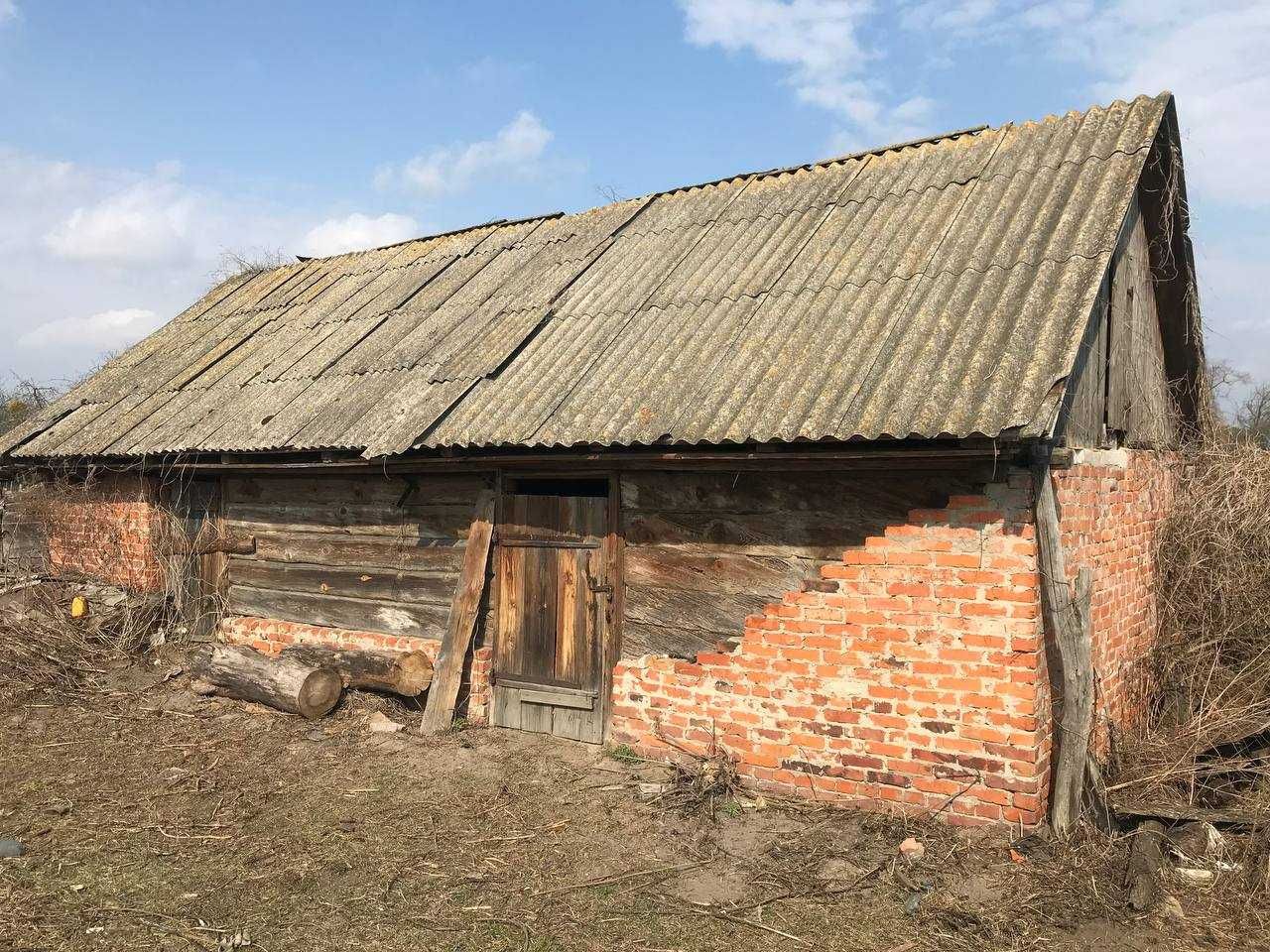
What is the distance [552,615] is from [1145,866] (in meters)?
4.05

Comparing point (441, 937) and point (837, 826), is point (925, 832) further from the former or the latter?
point (441, 937)

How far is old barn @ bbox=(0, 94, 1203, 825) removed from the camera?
5098 mm

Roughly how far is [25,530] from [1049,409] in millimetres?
11163

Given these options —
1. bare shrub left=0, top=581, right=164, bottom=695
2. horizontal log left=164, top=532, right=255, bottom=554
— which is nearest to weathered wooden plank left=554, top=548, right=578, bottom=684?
horizontal log left=164, top=532, right=255, bottom=554

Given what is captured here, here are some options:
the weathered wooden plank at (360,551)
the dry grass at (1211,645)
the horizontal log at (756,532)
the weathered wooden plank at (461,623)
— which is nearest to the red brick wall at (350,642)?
the weathered wooden plank at (461,623)

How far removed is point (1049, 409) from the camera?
4660mm

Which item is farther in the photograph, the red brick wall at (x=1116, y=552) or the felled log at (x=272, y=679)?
the felled log at (x=272, y=679)

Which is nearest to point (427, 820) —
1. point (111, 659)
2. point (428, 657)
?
point (428, 657)

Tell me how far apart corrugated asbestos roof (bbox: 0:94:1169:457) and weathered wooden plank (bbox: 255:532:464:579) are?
3.44ft

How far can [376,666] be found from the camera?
773 cm

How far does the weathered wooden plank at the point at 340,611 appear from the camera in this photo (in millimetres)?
7789

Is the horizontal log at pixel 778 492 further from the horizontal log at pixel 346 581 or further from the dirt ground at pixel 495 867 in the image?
the horizontal log at pixel 346 581

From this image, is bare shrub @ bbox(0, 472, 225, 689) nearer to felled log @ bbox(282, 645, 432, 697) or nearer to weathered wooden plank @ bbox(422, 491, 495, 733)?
felled log @ bbox(282, 645, 432, 697)

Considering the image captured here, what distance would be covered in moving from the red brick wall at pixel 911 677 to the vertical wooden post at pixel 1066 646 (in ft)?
0.34
